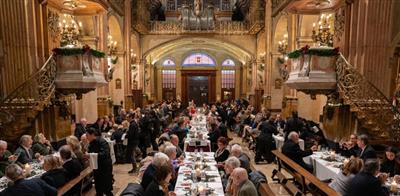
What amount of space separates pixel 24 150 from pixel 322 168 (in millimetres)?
6489

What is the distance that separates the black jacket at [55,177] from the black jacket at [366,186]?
4.54m

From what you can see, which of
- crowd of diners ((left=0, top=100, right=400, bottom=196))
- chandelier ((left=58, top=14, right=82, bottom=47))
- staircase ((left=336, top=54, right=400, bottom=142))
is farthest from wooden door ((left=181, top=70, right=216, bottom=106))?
staircase ((left=336, top=54, right=400, bottom=142))

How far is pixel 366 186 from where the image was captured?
4047 mm

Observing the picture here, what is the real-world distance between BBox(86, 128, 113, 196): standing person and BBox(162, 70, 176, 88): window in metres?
22.5

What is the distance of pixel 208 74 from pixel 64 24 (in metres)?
19.3

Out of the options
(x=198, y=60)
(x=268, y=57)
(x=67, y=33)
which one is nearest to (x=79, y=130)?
(x=67, y=33)

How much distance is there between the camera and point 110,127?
1087 centimetres

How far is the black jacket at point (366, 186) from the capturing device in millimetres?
4039

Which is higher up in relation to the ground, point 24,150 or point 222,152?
point 24,150

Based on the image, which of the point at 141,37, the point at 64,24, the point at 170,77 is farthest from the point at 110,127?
the point at 170,77

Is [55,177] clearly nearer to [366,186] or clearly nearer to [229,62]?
[366,186]

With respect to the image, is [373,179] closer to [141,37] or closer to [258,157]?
[258,157]

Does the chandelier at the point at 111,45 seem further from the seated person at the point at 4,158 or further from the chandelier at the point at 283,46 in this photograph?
the seated person at the point at 4,158

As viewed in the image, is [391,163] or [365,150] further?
[365,150]
